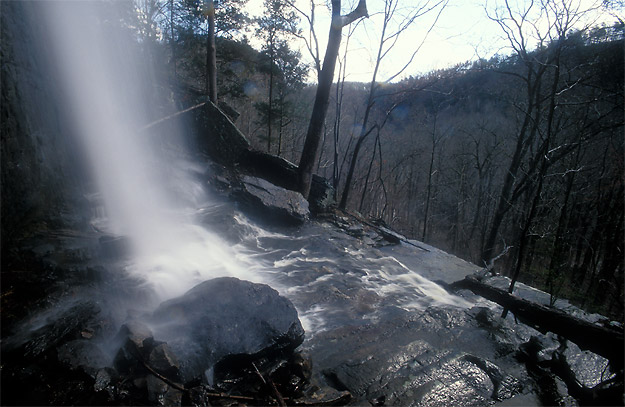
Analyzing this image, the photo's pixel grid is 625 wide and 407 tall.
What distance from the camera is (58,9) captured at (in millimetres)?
5652

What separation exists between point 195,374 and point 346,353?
1658mm

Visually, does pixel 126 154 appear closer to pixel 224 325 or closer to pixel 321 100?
pixel 321 100

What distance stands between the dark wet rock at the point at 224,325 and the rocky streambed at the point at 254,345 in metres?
0.01

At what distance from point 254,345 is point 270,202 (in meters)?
5.50

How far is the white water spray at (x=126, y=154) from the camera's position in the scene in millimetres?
5492

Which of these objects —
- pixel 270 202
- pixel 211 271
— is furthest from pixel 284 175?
pixel 211 271


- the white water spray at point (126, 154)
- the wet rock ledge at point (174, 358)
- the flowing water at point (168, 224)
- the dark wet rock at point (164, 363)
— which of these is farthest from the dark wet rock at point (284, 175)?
the dark wet rock at point (164, 363)

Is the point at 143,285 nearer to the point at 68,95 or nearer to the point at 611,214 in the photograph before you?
the point at 68,95

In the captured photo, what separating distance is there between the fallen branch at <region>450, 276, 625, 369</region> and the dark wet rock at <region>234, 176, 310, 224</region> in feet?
16.2

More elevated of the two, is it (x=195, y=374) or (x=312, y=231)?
(x=195, y=374)

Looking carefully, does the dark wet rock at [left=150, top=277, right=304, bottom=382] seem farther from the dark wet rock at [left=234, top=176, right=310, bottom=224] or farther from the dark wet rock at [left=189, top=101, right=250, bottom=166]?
the dark wet rock at [left=189, top=101, right=250, bottom=166]

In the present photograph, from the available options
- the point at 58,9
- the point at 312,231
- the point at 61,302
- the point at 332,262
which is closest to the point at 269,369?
the point at 61,302

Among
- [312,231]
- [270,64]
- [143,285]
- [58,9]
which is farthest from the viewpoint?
[270,64]

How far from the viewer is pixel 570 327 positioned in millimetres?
3656
